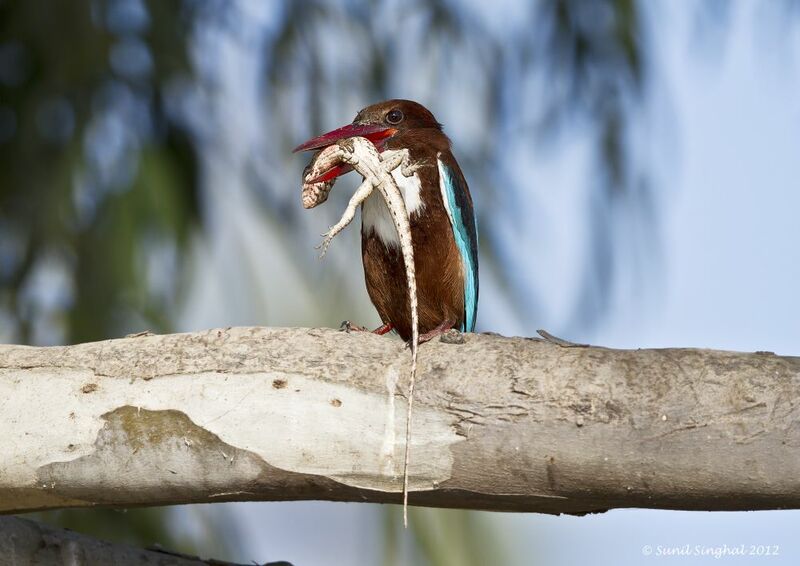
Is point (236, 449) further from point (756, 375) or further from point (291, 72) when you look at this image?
point (291, 72)

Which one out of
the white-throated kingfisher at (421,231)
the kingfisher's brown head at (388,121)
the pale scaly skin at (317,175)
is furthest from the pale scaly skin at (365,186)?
the kingfisher's brown head at (388,121)

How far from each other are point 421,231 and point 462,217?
0.50 feet

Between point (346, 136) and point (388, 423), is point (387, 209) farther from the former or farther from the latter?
point (388, 423)

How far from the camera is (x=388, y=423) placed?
2.08 m

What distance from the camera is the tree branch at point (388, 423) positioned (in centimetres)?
192

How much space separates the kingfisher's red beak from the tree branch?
2.71ft

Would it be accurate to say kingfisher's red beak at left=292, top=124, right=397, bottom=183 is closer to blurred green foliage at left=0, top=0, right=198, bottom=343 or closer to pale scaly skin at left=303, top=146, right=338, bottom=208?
pale scaly skin at left=303, top=146, right=338, bottom=208

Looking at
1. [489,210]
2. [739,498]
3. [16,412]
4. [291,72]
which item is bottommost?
[739,498]

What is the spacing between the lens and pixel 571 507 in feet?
7.01

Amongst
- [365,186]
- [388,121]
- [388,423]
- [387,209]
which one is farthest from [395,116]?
[388,423]

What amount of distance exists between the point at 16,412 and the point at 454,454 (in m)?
0.82

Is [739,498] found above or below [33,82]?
below

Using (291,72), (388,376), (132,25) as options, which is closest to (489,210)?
(291,72)

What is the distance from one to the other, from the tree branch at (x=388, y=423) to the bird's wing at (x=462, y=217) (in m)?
1.11
